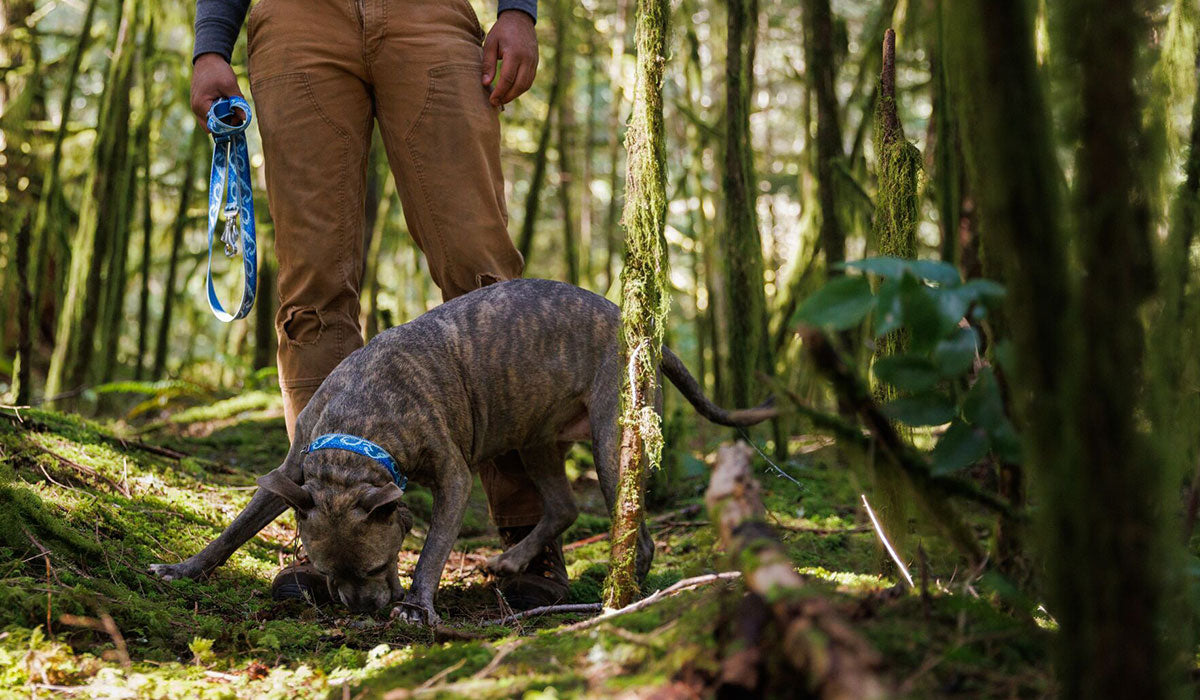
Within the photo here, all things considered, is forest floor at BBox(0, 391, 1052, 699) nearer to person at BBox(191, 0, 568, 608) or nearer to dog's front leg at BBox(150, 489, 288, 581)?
dog's front leg at BBox(150, 489, 288, 581)

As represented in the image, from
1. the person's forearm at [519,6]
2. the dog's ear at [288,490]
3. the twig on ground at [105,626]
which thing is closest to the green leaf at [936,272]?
the twig on ground at [105,626]

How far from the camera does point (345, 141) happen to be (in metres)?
4.35

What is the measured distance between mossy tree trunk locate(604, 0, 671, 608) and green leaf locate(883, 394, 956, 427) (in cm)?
90

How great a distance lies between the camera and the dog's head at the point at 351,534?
3.54 metres

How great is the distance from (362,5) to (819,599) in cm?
374

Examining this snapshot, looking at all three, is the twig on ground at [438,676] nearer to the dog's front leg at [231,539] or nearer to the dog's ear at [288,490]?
the dog's ear at [288,490]

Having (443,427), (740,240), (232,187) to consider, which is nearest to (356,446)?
(443,427)

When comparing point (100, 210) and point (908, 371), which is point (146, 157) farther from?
point (908, 371)

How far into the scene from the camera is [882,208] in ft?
10.0

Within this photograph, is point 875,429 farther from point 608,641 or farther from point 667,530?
point 667,530

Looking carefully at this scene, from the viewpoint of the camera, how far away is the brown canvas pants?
4262mm

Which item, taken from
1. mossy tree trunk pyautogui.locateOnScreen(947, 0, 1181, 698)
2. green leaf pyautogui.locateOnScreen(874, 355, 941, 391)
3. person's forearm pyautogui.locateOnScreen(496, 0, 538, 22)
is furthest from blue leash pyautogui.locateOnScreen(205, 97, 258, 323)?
mossy tree trunk pyautogui.locateOnScreen(947, 0, 1181, 698)


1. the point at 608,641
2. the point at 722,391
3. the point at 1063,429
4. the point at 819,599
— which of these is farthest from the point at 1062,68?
the point at 722,391

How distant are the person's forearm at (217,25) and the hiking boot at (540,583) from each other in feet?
9.29
